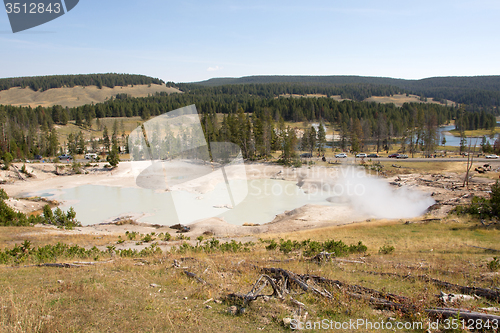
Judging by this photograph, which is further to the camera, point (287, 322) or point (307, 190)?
point (307, 190)

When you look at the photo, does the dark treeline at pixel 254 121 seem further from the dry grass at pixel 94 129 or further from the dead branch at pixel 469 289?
the dead branch at pixel 469 289

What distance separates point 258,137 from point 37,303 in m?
69.0

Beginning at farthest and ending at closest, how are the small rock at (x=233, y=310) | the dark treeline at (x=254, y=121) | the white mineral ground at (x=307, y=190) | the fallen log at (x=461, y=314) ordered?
the dark treeline at (x=254, y=121), the white mineral ground at (x=307, y=190), the small rock at (x=233, y=310), the fallen log at (x=461, y=314)

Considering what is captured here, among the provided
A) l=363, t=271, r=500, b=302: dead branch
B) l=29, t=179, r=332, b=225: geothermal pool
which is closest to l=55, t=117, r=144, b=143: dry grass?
l=29, t=179, r=332, b=225: geothermal pool

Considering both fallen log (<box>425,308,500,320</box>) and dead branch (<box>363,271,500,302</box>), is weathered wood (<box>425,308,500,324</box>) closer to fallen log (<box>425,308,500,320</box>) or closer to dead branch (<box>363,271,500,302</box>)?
fallen log (<box>425,308,500,320</box>)

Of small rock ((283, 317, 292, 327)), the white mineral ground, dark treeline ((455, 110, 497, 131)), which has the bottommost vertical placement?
the white mineral ground

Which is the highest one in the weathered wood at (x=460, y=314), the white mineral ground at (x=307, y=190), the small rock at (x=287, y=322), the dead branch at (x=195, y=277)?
the weathered wood at (x=460, y=314)

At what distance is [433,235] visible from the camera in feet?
67.0

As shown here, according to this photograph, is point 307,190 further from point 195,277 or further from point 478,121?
point 478,121

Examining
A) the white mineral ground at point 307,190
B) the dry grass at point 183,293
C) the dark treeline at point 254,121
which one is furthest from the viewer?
the dark treeline at point 254,121

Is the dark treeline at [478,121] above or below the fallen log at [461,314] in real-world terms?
above

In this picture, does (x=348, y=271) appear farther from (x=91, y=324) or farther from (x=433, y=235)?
(x=433, y=235)

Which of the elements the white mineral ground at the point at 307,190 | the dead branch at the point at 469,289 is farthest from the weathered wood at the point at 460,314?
the white mineral ground at the point at 307,190

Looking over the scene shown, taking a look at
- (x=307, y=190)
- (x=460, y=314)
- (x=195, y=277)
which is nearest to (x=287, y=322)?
(x=460, y=314)
